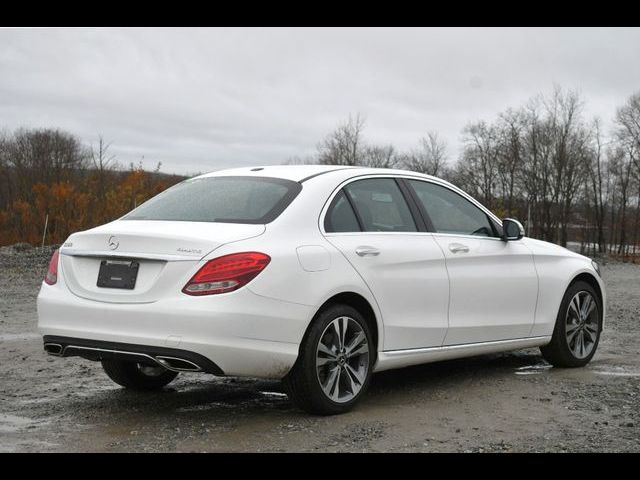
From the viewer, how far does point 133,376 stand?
22.3 ft

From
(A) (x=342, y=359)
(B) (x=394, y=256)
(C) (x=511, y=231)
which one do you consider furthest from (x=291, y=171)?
(C) (x=511, y=231)

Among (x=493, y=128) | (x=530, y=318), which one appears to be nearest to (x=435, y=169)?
(x=493, y=128)

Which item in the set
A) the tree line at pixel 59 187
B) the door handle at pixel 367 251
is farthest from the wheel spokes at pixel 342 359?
the tree line at pixel 59 187

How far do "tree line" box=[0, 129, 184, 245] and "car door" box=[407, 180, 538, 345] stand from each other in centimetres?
4712

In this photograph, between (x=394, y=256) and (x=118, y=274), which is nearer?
(x=118, y=274)

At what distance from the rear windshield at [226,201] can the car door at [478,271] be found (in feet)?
4.41

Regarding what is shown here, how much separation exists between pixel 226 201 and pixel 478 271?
218cm

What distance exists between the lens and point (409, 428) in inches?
216

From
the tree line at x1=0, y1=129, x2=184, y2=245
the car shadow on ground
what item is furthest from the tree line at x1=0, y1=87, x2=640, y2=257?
the car shadow on ground

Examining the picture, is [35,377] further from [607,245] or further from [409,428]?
[607,245]

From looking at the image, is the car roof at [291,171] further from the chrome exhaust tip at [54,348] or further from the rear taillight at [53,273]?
the chrome exhaust tip at [54,348]

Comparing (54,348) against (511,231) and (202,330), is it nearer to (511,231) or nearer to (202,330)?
(202,330)

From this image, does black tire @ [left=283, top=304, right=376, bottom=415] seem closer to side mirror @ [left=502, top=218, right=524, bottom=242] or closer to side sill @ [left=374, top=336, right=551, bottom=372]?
side sill @ [left=374, top=336, right=551, bottom=372]

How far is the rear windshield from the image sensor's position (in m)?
5.78
